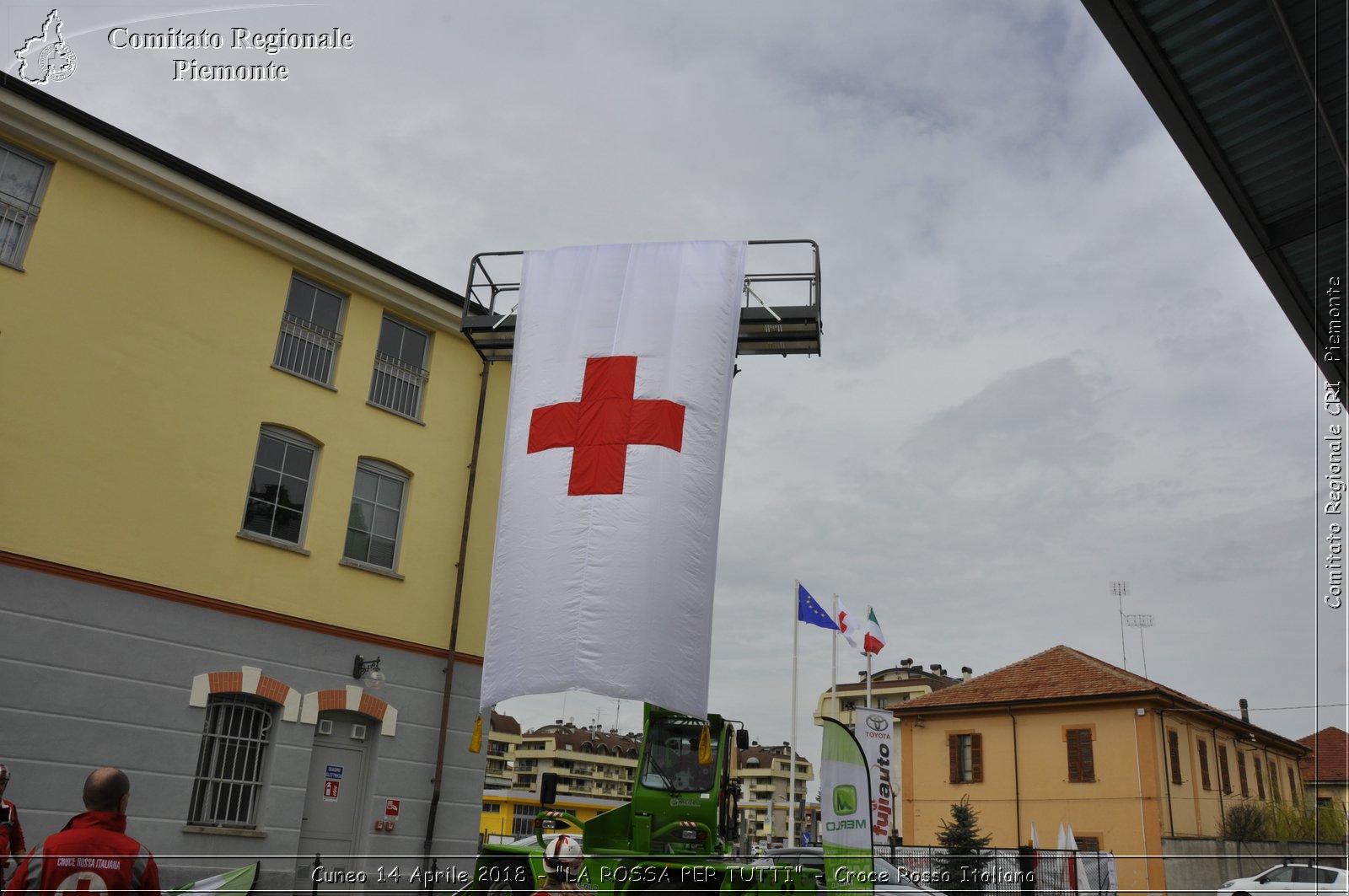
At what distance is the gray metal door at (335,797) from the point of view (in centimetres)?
1338

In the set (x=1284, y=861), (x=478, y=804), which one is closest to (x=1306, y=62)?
(x=478, y=804)

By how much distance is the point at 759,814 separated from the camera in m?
134

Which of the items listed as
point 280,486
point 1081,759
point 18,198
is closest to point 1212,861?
point 1081,759

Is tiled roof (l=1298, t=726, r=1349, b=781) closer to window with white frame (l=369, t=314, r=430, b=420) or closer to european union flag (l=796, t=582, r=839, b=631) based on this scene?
european union flag (l=796, t=582, r=839, b=631)

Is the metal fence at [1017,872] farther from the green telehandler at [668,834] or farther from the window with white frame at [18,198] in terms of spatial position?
the window with white frame at [18,198]

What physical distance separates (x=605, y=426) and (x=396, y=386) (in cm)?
697

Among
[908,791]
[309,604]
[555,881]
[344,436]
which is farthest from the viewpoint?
[908,791]

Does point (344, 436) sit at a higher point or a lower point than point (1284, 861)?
higher

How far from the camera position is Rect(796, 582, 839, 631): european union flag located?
26.5 meters

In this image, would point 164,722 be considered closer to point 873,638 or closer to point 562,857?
point 562,857

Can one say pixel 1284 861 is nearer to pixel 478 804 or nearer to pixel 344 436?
pixel 478 804

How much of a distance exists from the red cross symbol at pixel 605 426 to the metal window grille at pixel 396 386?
6.01 m

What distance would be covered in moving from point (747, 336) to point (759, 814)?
133955 millimetres

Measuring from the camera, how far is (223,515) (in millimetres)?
13266
